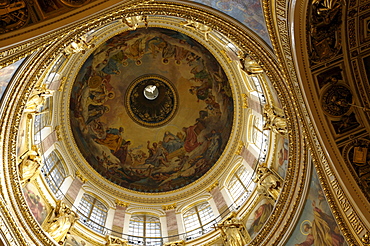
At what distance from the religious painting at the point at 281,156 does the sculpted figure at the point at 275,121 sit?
789 mm

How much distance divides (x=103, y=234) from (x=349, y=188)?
12.0 meters

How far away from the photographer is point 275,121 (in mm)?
13031

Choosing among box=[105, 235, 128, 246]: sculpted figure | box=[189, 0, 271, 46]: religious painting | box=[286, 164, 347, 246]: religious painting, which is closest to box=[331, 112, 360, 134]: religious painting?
box=[286, 164, 347, 246]: religious painting

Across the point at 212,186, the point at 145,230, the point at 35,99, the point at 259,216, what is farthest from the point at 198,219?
the point at 35,99

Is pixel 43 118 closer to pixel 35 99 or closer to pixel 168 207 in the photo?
pixel 35 99

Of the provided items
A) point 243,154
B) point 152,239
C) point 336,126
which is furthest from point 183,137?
point 336,126

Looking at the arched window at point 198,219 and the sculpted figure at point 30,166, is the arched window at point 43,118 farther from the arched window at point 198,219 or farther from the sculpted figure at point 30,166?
the arched window at point 198,219

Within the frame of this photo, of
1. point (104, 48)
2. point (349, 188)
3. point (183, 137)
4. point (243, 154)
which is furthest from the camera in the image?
point (183, 137)

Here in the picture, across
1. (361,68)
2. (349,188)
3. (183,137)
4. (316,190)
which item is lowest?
(349,188)

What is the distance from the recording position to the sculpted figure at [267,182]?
13.3 meters

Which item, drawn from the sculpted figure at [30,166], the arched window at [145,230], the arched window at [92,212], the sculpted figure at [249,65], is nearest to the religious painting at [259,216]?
the arched window at [145,230]

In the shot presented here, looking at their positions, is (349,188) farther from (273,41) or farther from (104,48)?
(104,48)

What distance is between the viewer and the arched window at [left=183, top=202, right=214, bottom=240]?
54.6 feet

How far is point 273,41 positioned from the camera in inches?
356
